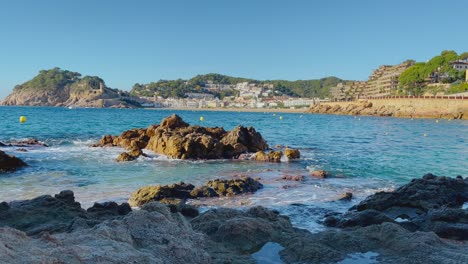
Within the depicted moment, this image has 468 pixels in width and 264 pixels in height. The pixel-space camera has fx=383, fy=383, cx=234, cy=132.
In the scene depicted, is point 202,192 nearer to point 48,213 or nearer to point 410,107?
point 48,213

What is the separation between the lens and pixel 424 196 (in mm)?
10562

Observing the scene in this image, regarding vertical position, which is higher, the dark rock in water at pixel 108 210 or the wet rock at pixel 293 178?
the dark rock in water at pixel 108 210

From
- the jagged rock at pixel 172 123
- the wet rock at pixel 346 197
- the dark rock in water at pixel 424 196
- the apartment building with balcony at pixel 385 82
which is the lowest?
the wet rock at pixel 346 197

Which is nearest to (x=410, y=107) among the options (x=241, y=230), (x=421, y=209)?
(x=421, y=209)

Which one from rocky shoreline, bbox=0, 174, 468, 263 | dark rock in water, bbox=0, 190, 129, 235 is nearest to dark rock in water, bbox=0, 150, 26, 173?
dark rock in water, bbox=0, 190, 129, 235

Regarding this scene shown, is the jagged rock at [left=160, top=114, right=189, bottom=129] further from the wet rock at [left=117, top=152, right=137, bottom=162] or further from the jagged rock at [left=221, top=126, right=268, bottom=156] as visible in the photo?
the wet rock at [left=117, top=152, right=137, bottom=162]

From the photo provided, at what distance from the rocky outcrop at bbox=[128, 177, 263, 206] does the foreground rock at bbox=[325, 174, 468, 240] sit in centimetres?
426

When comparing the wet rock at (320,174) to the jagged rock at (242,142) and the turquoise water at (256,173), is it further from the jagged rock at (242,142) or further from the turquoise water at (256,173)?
the jagged rock at (242,142)

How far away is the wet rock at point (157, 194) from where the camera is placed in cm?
1159

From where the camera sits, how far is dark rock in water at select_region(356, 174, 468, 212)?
10109 mm

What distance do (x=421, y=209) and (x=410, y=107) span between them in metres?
92.7

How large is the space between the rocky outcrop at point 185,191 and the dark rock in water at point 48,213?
3333 millimetres

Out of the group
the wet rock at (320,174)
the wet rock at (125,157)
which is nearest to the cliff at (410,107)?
the wet rock at (320,174)

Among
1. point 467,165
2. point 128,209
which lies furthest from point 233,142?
point 128,209
